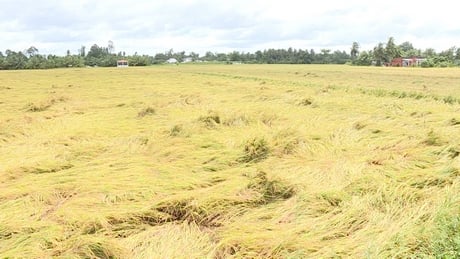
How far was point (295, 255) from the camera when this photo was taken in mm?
2086

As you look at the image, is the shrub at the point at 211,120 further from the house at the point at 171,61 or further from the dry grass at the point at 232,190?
the house at the point at 171,61

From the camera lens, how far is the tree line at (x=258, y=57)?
163ft

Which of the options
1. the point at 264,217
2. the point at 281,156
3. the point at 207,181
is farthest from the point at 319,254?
the point at 281,156

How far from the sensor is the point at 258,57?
2931 inches

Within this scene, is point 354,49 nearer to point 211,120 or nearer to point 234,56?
point 234,56

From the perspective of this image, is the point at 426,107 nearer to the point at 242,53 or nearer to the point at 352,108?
the point at 352,108

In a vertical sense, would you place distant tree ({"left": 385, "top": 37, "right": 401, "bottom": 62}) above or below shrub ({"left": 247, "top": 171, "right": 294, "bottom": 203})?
above

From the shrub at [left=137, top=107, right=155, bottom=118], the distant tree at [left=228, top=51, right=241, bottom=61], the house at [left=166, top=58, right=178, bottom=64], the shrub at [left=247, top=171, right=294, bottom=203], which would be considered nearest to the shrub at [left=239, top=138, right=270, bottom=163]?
the shrub at [left=247, top=171, right=294, bottom=203]

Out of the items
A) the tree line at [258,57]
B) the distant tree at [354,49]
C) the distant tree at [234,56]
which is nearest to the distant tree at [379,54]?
the tree line at [258,57]

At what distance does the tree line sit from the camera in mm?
49750

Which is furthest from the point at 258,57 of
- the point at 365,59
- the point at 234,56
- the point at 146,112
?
the point at 146,112

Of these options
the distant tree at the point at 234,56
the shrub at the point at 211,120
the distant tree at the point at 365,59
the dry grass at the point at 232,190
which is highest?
the distant tree at the point at 234,56

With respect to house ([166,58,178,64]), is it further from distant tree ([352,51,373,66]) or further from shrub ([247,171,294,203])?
shrub ([247,171,294,203])

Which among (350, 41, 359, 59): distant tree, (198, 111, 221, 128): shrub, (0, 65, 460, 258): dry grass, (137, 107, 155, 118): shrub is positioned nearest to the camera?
(0, 65, 460, 258): dry grass
